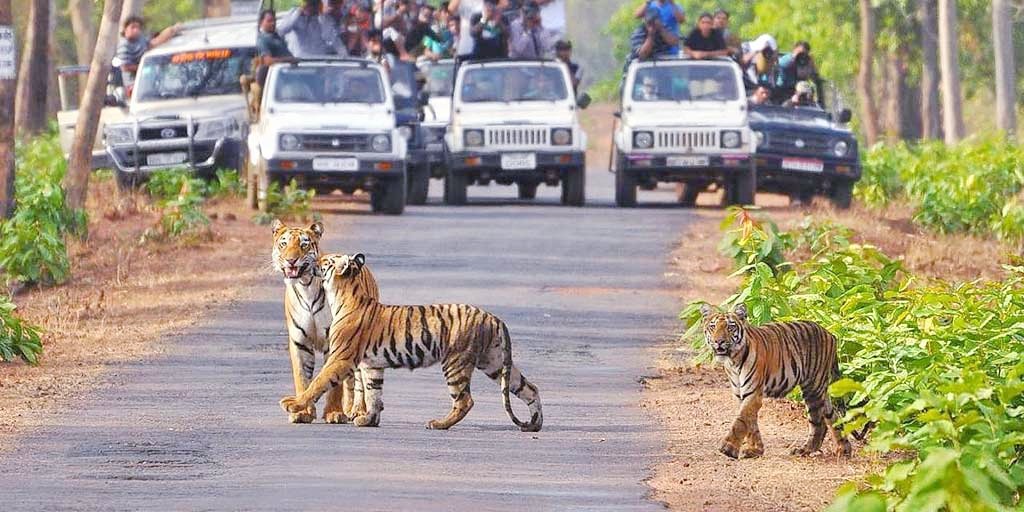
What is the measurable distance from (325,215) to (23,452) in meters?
16.9

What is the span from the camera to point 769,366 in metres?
11.3

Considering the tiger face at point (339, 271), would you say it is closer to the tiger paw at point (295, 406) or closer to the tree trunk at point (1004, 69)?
the tiger paw at point (295, 406)

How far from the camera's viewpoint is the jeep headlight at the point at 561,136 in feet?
97.9

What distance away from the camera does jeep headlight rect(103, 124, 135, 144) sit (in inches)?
1175

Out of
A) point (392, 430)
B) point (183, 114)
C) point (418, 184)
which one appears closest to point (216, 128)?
point (183, 114)

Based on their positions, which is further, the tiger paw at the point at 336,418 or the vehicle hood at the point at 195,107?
the vehicle hood at the point at 195,107

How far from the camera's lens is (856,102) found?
6706 cm

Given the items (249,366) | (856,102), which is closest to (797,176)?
(249,366)

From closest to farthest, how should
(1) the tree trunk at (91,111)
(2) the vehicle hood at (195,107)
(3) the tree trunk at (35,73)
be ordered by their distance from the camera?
(1) the tree trunk at (91,111), (2) the vehicle hood at (195,107), (3) the tree trunk at (35,73)

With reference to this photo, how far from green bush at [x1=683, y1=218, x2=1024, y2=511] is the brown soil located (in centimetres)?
387

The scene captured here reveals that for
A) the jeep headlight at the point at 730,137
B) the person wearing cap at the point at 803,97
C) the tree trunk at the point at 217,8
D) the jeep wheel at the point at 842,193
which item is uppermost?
the tree trunk at the point at 217,8

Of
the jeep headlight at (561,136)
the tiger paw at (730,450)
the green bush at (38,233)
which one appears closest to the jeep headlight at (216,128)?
the jeep headlight at (561,136)

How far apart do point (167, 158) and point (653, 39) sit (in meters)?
6.43

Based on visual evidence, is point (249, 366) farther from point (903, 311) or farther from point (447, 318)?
point (903, 311)
